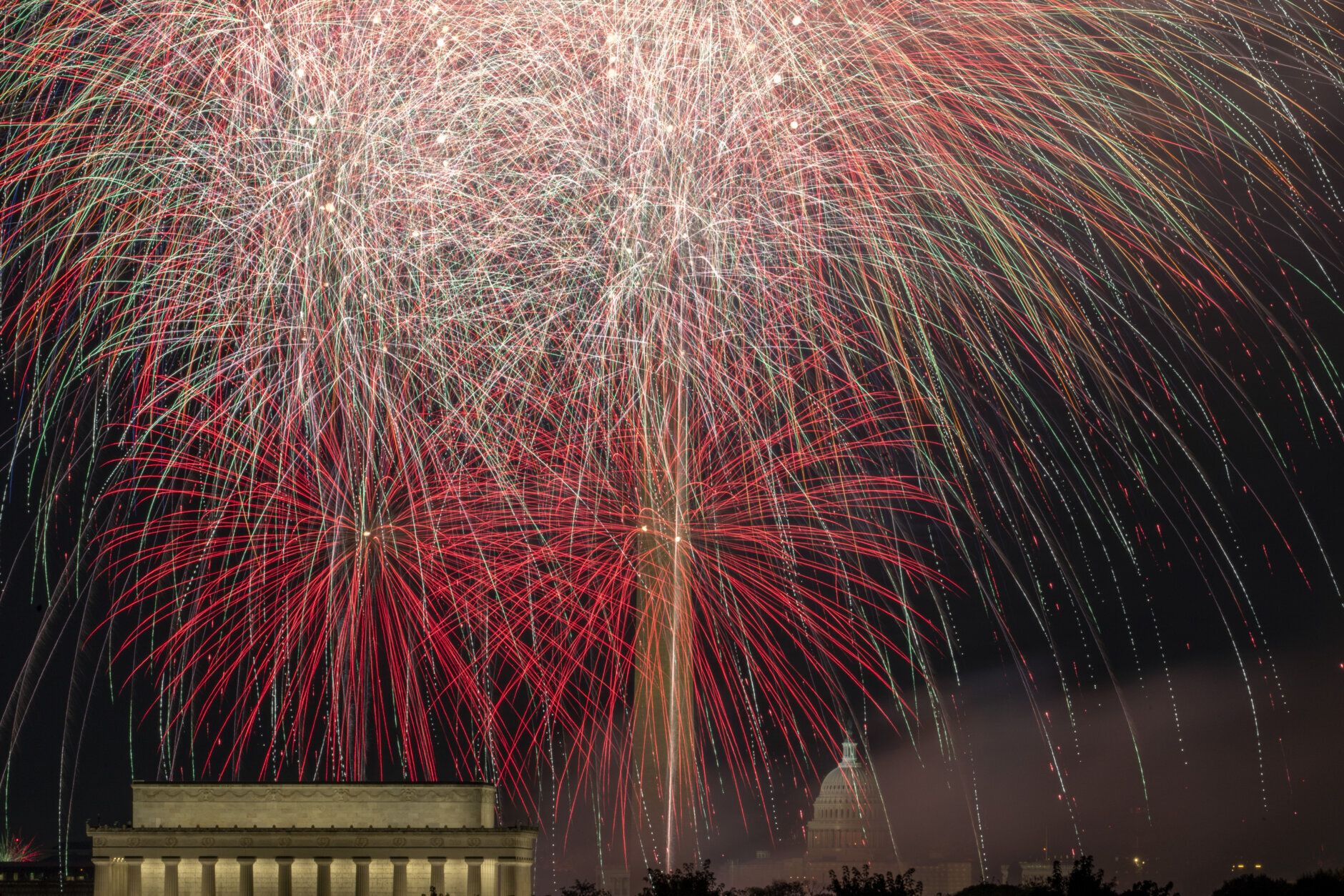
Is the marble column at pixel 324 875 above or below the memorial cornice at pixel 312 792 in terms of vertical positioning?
below

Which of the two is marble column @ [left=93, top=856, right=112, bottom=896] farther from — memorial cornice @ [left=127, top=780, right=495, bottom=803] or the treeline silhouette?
the treeline silhouette

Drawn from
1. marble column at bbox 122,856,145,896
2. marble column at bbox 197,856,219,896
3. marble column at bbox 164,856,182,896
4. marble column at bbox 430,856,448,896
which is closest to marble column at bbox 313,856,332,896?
marble column at bbox 430,856,448,896

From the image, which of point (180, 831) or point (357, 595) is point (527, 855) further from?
point (357, 595)

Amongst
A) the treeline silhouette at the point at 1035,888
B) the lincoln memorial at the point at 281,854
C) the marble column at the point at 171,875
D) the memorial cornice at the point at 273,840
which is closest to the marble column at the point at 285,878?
the lincoln memorial at the point at 281,854

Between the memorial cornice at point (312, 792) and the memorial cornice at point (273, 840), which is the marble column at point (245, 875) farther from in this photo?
the memorial cornice at point (312, 792)

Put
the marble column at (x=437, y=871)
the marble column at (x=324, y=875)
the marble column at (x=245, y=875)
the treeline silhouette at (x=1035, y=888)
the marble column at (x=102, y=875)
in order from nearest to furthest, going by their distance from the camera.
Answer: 1. the treeline silhouette at (x=1035, y=888)
2. the marble column at (x=324, y=875)
3. the marble column at (x=245, y=875)
4. the marble column at (x=437, y=871)
5. the marble column at (x=102, y=875)

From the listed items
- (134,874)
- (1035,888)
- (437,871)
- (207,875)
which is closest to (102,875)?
(134,874)
